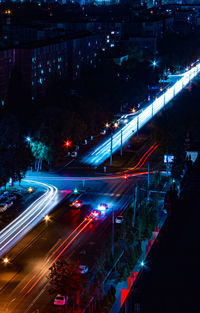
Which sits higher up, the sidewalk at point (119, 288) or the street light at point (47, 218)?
the street light at point (47, 218)

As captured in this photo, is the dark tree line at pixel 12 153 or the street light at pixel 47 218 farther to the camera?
the dark tree line at pixel 12 153

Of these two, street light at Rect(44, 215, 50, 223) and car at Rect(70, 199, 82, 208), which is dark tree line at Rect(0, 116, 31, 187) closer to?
car at Rect(70, 199, 82, 208)

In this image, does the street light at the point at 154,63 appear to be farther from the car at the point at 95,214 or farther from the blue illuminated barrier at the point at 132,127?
the car at the point at 95,214

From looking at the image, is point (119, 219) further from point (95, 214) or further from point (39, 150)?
point (39, 150)

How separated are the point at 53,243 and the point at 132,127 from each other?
30566mm

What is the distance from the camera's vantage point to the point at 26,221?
113 feet

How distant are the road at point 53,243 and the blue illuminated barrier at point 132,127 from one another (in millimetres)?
6751

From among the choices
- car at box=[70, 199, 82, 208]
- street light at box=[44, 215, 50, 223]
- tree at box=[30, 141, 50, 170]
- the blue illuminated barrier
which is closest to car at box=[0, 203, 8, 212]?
street light at box=[44, 215, 50, 223]

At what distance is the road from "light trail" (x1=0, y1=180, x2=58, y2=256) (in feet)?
1.48

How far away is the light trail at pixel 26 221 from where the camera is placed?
104ft

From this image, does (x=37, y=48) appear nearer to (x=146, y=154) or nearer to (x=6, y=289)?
(x=146, y=154)

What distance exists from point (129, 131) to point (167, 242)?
1286 inches

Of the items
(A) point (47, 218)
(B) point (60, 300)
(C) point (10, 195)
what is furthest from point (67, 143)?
(B) point (60, 300)

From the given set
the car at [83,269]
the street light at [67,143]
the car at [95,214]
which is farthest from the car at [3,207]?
the street light at [67,143]
